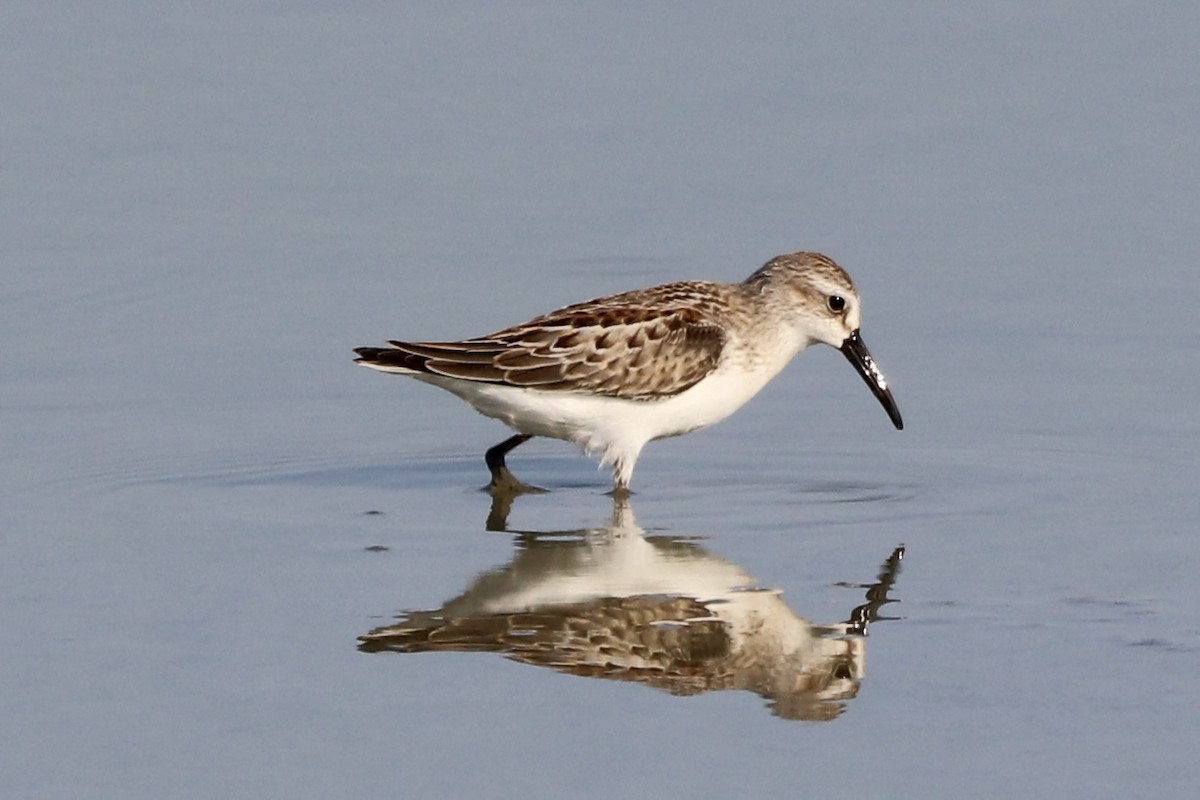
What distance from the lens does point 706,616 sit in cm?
902

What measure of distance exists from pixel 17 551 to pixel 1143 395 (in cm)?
590

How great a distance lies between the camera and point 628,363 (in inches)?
458

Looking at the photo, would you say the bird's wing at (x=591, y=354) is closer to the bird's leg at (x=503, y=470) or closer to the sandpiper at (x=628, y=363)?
the sandpiper at (x=628, y=363)

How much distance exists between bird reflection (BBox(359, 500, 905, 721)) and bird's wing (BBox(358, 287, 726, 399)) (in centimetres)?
167

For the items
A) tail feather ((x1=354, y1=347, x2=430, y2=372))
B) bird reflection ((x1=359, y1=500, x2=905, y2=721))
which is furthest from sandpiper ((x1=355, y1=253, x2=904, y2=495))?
bird reflection ((x1=359, y1=500, x2=905, y2=721))

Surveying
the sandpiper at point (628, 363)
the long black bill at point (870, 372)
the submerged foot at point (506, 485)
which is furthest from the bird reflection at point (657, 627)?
the long black bill at point (870, 372)

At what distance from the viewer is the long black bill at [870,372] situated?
39.1 feet

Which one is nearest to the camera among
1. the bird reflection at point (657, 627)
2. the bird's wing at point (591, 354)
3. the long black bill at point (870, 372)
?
the bird reflection at point (657, 627)

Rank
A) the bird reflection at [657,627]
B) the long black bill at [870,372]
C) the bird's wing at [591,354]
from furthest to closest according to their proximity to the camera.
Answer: the long black bill at [870,372] < the bird's wing at [591,354] < the bird reflection at [657,627]

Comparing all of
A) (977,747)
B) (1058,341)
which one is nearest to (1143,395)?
(1058,341)

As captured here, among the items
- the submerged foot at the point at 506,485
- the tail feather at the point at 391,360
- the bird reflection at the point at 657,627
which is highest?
the tail feather at the point at 391,360

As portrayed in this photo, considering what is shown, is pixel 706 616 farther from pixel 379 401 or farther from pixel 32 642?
pixel 379 401

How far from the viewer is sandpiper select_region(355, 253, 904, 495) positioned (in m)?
11.5

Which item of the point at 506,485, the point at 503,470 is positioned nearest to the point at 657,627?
the point at 506,485
